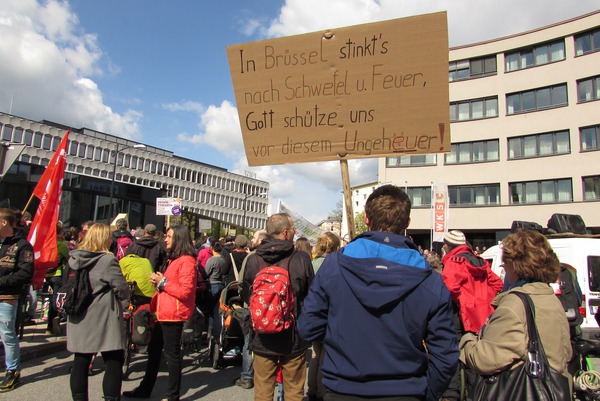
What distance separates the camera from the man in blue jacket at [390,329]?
6.44 ft

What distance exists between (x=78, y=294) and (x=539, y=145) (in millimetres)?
30760

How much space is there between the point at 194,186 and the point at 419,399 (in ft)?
346

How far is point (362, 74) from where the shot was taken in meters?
3.92

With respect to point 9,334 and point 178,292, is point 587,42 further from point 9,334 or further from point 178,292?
point 9,334

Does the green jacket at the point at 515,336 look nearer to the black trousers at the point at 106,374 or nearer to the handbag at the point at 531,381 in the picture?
the handbag at the point at 531,381

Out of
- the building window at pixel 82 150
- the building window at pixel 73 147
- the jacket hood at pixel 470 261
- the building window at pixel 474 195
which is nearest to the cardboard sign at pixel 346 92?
the jacket hood at pixel 470 261

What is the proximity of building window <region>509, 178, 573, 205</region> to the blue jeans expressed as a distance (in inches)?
1166

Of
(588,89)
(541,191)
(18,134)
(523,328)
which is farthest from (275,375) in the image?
(18,134)

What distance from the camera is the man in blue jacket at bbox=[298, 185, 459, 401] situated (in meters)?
1.96

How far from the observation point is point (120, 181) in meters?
37.1

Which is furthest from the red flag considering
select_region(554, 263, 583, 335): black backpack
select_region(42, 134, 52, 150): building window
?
select_region(42, 134, 52, 150): building window

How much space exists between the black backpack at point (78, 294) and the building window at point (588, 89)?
30663mm

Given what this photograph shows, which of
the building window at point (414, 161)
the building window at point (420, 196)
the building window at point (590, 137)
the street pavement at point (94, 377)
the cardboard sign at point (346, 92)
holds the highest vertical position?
the building window at point (590, 137)

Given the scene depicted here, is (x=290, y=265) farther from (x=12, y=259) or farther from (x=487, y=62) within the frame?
(x=487, y=62)
